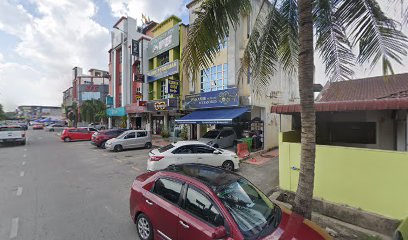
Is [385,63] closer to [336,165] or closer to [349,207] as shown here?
[336,165]

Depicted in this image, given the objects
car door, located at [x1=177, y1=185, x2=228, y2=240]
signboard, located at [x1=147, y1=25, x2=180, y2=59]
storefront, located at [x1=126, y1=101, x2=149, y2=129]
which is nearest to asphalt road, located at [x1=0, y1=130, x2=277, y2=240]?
car door, located at [x1=177, y1=185, x2=228, y2=240]

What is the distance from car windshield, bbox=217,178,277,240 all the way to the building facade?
51.6 ft

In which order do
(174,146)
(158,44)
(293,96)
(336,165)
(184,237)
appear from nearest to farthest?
(184,237) < (336,165) < (174,146) < (293,96) < (158,44)

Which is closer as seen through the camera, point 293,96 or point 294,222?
point 294,222

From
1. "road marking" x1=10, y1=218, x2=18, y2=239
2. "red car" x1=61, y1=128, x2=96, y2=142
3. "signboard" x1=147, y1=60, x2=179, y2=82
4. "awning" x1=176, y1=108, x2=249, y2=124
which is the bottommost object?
"road marking" x1=10, y1=218, x2=18, y2=239

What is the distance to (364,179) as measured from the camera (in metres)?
5.27

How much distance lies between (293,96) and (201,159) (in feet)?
45.5

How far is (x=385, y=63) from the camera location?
11.3ft

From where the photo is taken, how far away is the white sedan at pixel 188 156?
880 cm

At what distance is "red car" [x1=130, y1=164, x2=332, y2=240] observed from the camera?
3.06 meters

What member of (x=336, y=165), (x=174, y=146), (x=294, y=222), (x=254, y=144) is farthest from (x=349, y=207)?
(x=254, y=144)

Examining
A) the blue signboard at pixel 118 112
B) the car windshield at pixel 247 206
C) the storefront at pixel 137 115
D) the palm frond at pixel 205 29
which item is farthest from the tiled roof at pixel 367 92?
the blue signboard at pixel 118 112

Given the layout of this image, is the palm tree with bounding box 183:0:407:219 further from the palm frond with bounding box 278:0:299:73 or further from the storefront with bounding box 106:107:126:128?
the storefront with bounding box 106:107:126:128

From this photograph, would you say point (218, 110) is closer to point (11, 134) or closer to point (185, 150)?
point (185, 150)
